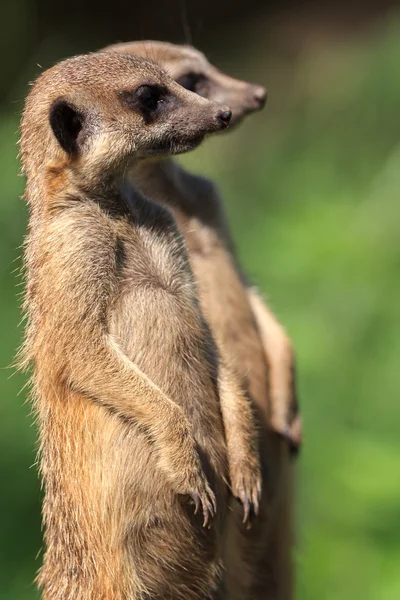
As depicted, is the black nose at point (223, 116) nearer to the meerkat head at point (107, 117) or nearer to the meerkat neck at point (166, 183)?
the meerkat head at point (107, 117)

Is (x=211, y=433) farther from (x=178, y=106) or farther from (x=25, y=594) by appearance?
(x=25, y=594)

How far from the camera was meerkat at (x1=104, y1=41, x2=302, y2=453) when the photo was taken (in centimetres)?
374

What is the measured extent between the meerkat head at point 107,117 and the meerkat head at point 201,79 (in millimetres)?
772

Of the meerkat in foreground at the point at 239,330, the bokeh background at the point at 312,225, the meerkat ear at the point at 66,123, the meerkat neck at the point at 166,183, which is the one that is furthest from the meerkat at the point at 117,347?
the bokeh background at the point at 312,225

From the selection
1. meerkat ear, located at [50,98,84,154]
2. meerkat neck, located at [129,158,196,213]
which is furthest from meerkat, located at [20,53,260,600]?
meerkat neck, located at [129,158,196,213]

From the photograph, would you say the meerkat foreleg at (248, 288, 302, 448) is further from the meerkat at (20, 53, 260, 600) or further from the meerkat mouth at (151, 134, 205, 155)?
the meerkat mouth at (151, 134, 205, 155)

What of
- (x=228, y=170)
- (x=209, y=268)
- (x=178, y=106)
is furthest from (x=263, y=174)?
(x=178, y=106)

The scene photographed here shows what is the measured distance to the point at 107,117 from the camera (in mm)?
3039

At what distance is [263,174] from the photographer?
9836mm

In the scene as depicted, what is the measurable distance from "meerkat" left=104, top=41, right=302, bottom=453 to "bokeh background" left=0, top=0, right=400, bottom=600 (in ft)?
1.95

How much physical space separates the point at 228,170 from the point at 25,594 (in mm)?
5399

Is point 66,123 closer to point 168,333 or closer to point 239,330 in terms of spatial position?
point 168,333

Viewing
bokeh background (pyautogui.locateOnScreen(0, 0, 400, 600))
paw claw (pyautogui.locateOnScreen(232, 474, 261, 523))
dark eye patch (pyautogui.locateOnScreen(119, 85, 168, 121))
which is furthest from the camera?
bokeh background (pyautogui.locateOnScreen(0, 0, 400, 600))

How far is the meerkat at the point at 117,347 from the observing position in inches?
116
